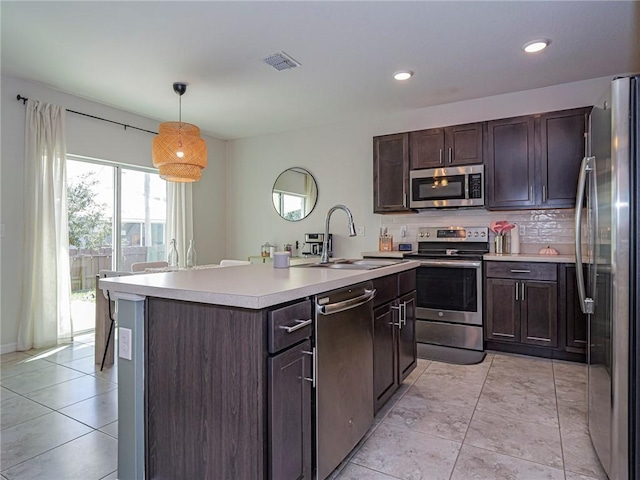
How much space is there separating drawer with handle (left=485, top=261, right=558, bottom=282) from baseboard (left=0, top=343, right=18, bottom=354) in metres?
4.60

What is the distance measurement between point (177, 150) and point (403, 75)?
2.19 metres

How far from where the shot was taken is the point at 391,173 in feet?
14.1

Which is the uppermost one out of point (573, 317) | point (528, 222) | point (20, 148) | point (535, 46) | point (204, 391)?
point (535, 46)

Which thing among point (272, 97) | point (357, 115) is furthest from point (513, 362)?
point (272, 97)

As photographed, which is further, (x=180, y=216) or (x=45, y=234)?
(x=180, y=216)

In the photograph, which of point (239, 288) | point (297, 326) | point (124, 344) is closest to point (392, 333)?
point (297, 326)

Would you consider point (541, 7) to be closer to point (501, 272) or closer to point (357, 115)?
point (501, 272)

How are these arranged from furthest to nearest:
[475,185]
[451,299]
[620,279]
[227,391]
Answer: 1. [475,185]
2. [451,299]
3. [620,279]
4. [227,391]

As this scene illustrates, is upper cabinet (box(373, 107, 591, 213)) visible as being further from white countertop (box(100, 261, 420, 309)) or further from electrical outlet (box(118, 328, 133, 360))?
electrical outlet (box(118, 328, 133, 360))

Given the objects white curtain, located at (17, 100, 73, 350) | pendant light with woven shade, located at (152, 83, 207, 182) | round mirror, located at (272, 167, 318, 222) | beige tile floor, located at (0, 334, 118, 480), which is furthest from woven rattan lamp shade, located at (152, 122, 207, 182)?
round mirror, located at (272, 167, 318, 222)

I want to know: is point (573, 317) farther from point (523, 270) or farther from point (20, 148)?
point (20, 148)

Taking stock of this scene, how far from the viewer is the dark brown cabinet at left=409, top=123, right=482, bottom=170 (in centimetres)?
383

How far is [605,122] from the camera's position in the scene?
1706mm

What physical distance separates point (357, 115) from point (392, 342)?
3197 millimetres
